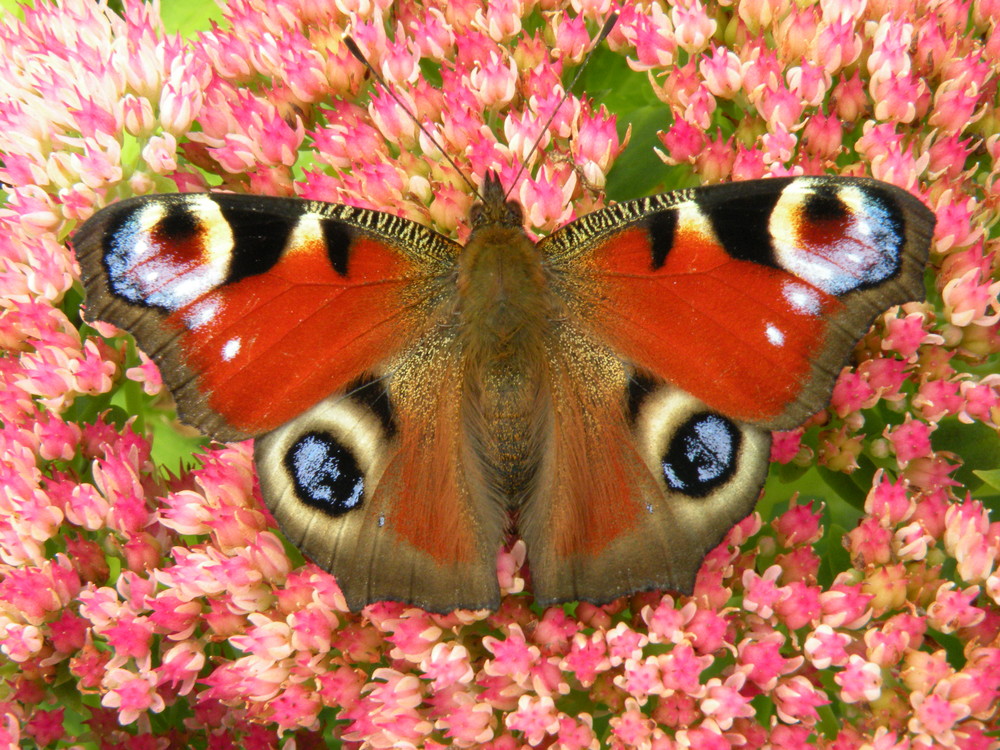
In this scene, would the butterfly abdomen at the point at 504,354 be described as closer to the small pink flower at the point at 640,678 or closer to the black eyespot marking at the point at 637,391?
the black eyespot marking at the point at 637,391

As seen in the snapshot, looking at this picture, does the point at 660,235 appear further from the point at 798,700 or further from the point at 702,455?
the point at 798,700

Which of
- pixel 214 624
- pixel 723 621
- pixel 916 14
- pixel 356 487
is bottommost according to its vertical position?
pixel 214 624

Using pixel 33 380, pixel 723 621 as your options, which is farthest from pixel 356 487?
pixel 33 380

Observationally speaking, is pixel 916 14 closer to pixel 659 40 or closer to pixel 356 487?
pixel 659 40

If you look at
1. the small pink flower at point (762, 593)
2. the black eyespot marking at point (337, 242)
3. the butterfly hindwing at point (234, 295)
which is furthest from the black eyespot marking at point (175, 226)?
the small pink flower at point (762, 593)

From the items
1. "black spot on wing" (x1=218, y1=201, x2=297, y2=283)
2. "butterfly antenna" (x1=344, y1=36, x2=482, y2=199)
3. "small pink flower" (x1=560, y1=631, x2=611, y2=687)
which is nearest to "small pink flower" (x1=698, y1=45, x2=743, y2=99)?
"butterfly antenna" (x1=344, y1=36, x2=482, y2=199)

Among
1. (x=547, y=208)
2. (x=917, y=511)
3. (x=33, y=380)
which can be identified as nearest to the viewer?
(x=917, y=511)
